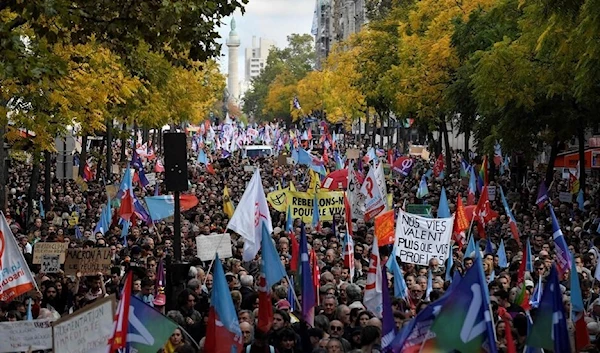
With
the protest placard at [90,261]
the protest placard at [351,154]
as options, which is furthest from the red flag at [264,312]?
the protest placard at [351,154]

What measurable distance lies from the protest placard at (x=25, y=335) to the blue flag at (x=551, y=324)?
14.3 feet

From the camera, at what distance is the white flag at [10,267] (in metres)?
14.1

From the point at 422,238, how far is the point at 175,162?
12.5 ft

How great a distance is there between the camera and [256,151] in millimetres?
72500

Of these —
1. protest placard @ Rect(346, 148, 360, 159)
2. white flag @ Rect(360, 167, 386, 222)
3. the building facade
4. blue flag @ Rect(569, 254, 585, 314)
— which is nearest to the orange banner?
white flag @ Rect(360, 167, 386, 222)

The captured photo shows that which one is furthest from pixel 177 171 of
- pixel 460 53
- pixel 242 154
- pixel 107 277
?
pixel 242 154

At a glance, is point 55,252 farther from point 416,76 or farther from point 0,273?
point 416,76

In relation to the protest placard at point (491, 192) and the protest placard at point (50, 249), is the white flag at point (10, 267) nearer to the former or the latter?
the protest placard at point (50, 249)

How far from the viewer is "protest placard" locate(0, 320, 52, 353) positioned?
12.0 meters

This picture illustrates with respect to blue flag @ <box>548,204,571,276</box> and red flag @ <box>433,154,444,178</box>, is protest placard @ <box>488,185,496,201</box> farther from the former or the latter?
blue flag @ <box>548,204,571,276</box>

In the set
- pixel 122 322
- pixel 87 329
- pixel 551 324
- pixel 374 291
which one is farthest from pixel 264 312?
pixel 551 324

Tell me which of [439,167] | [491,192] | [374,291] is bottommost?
[491,192]

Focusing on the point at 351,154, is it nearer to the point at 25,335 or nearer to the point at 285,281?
the point at 285,281

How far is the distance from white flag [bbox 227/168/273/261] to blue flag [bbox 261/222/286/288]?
320 cm
